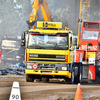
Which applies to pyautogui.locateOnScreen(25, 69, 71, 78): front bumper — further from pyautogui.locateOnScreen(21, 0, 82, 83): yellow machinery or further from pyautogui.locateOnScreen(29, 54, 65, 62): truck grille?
pyautogui.locateOnScreen(29, 54, 65, 62): truck grille

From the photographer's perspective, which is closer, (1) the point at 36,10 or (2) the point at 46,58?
(2) the point at 46,58

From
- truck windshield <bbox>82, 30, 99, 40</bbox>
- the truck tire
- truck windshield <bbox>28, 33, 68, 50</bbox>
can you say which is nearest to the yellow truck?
truck windshield <bbox>28, 33, 68, 50</bbox>

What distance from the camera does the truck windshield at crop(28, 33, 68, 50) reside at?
13656mm

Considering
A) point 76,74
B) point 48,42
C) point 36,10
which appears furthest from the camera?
point 36,10

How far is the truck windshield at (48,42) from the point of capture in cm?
1366

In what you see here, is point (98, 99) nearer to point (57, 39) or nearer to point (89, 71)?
point (57, 39)

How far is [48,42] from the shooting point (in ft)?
44.9

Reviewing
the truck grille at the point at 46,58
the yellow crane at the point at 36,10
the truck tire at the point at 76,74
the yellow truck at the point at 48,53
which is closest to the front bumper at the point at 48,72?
the yellow truck at the point at 48,53

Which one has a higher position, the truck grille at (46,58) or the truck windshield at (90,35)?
the truck windshield at (90,35)

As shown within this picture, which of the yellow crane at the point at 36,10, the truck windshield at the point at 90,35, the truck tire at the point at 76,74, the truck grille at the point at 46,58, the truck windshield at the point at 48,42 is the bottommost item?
the truck tire at the point at 76,74

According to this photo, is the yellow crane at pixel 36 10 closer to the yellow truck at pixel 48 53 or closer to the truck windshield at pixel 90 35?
the truck windshield at pixel 90 35

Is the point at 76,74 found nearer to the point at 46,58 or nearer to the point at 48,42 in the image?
the point at 46,58

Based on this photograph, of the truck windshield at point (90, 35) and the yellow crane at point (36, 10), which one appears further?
the yellow crane at point (36, 10)

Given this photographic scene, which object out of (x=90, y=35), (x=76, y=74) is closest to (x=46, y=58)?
(x=76, y=74)
